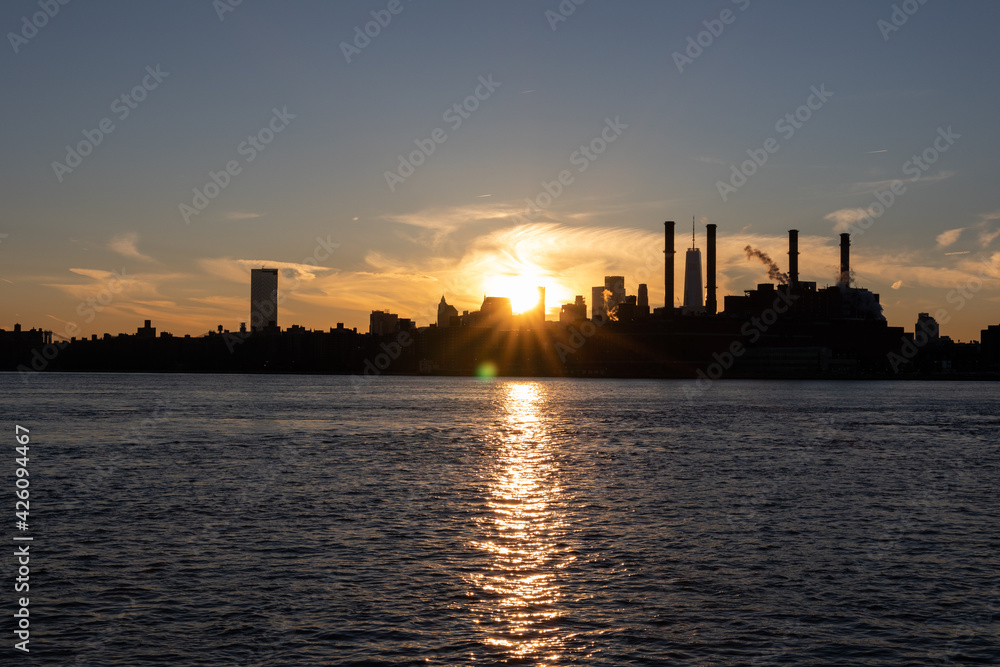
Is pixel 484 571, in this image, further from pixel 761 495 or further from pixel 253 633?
pixel 761 495

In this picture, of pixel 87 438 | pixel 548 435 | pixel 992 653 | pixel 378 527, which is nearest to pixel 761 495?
pixel 378 527

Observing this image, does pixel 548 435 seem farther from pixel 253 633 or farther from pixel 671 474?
pixel 253 633

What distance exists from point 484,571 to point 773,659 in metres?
9.10

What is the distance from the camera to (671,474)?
48500 mm

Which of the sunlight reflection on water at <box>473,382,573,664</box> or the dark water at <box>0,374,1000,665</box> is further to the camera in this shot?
the sunlight reflection on water at <box>473,382,573,664</box>

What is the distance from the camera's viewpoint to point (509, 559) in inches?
1038

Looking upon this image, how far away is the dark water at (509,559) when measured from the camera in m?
18.5

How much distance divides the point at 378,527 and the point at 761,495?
18.3 meters

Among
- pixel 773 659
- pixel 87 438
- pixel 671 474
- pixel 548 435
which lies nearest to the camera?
pixel 773 659

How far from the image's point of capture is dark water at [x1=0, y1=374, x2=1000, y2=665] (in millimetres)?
18453

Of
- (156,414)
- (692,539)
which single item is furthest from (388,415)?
(692,539)

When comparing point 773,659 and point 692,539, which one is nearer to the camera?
point 773,659

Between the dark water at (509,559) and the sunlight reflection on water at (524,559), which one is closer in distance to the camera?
the dark water at (509,559)

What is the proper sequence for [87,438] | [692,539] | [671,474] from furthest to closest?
[87,438] → [671,474] → [692,539]
